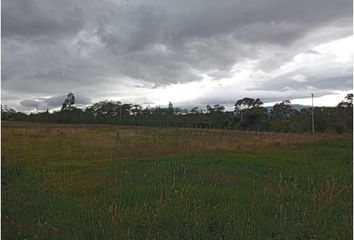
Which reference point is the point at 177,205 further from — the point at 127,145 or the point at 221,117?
the point at 221,117

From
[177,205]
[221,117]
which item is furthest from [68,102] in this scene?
[177,205]

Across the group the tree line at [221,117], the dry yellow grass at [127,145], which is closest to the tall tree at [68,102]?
the tree line at [221,117]

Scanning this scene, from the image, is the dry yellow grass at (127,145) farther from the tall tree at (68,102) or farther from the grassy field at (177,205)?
the tall tree at (68,102)

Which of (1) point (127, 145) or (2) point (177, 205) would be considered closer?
(2) point (177, 205)

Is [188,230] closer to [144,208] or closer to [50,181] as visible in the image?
[144,208]

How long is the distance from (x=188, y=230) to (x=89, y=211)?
1717 mm

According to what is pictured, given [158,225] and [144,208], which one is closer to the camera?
[158,225]

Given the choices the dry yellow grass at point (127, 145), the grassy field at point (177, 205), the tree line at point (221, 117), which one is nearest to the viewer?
the grassy field at point (177, 205)

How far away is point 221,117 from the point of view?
229 feet

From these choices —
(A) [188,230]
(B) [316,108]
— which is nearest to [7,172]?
(A) [188,230]

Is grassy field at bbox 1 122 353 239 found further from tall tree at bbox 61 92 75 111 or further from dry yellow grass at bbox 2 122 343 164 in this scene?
tall tree at bbox 61 92 75 111

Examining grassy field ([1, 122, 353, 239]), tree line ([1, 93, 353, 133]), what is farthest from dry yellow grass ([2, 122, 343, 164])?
tree line ([1, 93, 353, 133])

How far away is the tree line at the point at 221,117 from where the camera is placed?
50478 millimetres

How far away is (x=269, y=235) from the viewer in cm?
540
